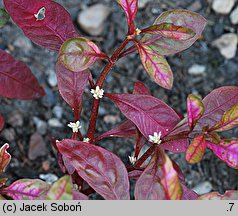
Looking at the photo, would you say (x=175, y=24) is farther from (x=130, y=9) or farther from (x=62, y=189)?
(x=62, y=189)

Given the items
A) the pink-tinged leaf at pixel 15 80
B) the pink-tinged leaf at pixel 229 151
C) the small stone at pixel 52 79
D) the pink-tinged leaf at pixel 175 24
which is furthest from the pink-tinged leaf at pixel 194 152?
the small stone at pixel 52 79

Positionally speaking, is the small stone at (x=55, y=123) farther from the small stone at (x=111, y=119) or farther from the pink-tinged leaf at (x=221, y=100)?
the pink-tinged leaf at (x=221, y=100)

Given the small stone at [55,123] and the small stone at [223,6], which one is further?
the small stone at [223,6]

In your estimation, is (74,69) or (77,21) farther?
(77,21)

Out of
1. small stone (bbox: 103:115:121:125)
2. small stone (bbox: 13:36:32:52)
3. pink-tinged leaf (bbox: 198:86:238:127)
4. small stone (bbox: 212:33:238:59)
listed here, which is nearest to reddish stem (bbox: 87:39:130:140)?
pink-tinged leaf (bbox: 198:86:238:127)
